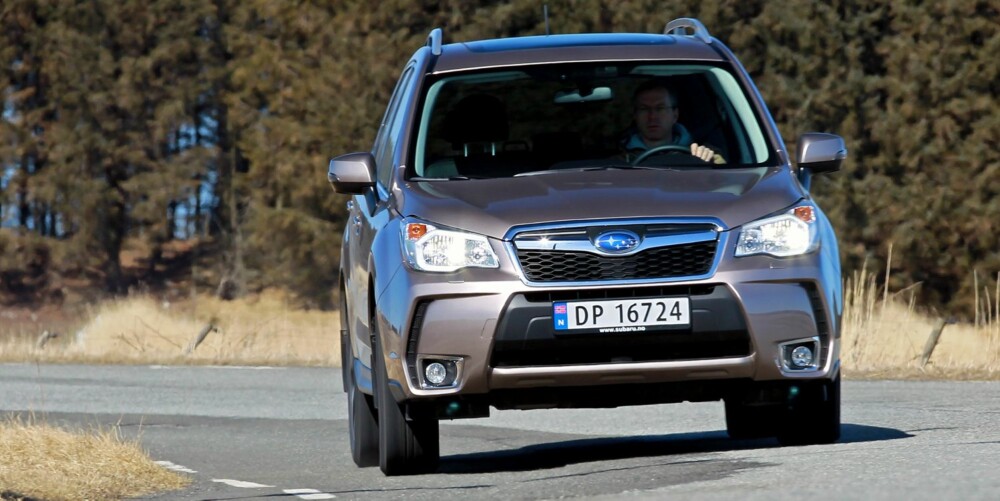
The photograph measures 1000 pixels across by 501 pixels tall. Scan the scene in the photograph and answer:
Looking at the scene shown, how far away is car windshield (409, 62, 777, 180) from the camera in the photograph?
868 centimetres

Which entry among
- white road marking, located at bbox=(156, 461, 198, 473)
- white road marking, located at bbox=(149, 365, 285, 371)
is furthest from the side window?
white road marking, located at bbox=(149, 365, 285, 371)

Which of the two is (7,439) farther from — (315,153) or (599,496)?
(315,153)

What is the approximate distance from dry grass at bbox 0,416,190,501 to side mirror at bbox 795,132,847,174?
327 cm

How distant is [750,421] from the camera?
376 inches

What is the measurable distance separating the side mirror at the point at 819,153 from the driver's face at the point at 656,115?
0.78m

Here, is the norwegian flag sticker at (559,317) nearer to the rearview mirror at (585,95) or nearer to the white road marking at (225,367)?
the rearview mirror at (585,95)

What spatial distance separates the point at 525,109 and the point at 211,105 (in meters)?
22.3

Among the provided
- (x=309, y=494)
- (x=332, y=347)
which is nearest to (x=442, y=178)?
(x=309, y=494)

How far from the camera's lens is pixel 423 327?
7.79m

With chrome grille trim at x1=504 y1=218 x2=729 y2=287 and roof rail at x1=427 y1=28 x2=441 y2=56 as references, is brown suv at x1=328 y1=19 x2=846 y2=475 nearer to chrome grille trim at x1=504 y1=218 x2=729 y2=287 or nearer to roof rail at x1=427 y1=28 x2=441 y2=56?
chrome grille trim at x1=504 y1=218 x2=729 y2=287

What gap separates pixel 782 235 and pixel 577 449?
95.7 inches

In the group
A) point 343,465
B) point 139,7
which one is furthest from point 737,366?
point 139,7

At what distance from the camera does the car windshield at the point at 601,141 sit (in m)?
8.68

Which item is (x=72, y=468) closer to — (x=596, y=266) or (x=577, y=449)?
(x=577, y=449)
